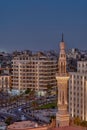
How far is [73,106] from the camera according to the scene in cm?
1536

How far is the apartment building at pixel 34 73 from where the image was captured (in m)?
25.8

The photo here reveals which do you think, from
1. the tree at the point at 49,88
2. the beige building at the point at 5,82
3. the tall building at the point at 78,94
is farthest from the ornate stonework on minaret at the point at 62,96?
the beige building at the point at 5,82

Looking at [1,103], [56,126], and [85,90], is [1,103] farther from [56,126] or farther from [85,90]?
[56,126]

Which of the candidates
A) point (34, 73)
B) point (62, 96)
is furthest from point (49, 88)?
point (62, 96)

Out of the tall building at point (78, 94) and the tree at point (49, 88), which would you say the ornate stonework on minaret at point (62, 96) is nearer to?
the tall building at point (78, 94)

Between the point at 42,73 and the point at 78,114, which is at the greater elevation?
the point at 42,73

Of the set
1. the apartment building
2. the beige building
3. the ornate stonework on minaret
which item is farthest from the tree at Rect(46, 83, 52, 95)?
the ornate stonework on minaret

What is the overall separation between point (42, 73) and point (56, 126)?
18484mm

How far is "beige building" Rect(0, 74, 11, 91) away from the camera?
26.6 meters

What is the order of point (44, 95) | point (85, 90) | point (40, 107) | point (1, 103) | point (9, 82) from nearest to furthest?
point (85, 90), point (40, 107), point (1, 103), point (44, 95), point (9, 82)

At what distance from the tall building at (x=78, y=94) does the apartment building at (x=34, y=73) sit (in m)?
10.1

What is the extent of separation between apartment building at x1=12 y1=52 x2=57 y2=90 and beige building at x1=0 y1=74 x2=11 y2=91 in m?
0.32

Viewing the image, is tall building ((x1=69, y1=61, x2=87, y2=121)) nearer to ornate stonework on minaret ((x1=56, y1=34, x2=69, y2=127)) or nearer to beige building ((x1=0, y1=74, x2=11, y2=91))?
ornate stonework on minaret ((x1=56, y1=34, x2=69, y2=127))

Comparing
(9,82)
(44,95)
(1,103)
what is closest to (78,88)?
(1,103)
